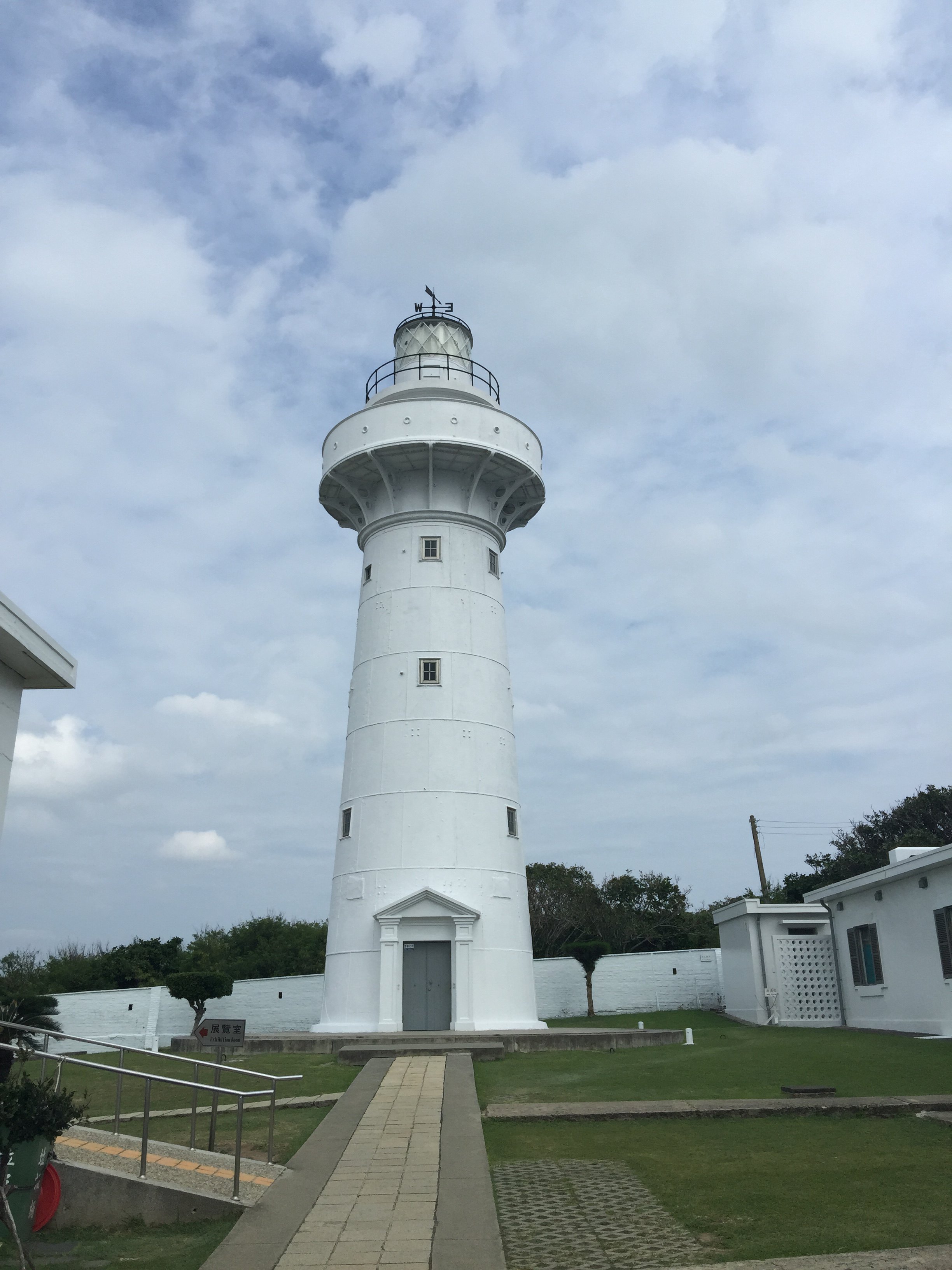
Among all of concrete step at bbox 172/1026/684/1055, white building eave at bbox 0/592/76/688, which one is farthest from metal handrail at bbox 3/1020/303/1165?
concrete step at bbox 172/1026/684/1055

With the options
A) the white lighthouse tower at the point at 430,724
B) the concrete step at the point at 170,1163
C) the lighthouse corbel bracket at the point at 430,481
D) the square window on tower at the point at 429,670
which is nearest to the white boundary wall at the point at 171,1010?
the white lighthouse tower at the point at 430,724

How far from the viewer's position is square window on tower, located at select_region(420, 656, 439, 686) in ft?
75.1

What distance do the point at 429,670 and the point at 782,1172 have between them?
16230mm

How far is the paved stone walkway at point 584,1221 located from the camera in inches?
223

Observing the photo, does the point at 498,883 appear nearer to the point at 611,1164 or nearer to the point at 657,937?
the point at 611,1164

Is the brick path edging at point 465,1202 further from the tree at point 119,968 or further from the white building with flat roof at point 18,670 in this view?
the tree at point 119,968

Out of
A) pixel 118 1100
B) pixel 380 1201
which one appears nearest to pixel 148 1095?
pixel 118 1100

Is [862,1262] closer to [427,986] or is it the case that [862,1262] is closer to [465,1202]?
[465,1202]

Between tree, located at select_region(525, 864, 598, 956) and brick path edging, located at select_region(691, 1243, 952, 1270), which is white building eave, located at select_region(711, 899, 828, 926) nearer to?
tree, located at select_region(525, 864, 598, 956)

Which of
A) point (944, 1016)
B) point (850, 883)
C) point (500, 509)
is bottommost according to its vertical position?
point (944, 1016)

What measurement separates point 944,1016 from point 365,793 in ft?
40.1

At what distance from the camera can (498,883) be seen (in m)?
21.9

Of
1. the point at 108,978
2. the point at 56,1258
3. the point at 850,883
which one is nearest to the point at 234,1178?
the point at 56,1258

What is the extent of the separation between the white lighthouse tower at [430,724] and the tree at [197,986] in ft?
7.96
